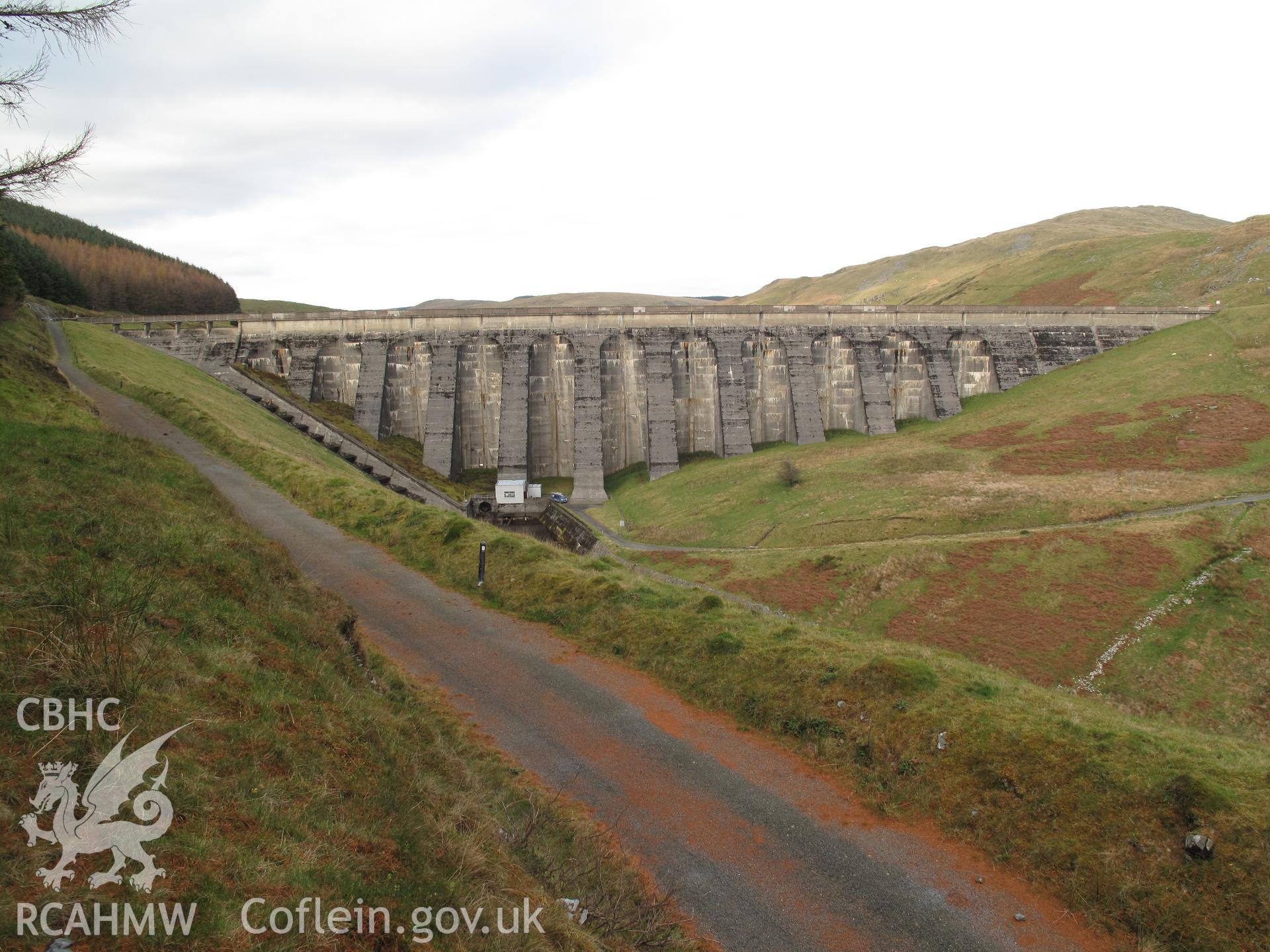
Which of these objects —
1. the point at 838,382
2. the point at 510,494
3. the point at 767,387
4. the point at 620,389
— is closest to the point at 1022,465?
the point at 838,382

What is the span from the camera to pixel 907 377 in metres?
66.1

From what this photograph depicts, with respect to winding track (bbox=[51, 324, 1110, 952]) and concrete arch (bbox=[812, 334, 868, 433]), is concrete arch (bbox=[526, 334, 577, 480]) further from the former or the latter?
winding track (bbox=[51, 324, 1110, 952])

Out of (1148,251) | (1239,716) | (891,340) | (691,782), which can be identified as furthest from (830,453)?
(1148,251)

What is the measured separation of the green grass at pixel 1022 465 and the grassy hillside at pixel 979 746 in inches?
968

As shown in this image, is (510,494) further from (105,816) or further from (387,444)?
(105,816)

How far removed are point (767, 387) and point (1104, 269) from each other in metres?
60.8

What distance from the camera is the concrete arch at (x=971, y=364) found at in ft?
219

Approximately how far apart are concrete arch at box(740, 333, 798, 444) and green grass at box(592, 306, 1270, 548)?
12.9ft

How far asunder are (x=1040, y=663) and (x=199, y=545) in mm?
25214

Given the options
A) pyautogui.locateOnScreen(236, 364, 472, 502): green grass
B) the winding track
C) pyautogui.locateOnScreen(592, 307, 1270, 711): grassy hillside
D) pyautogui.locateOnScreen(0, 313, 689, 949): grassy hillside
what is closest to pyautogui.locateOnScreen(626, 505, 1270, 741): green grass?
pyautogui.locateOnScreen(592, 307, 1270, 711): grassy hillside

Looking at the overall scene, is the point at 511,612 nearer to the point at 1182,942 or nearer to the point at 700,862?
the point at 700,862

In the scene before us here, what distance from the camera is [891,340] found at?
66500 mm

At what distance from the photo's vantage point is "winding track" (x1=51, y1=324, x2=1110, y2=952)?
808cm

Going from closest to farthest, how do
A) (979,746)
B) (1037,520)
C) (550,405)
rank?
1. (979,746)
2. (1037,520)
3. (550,405)
